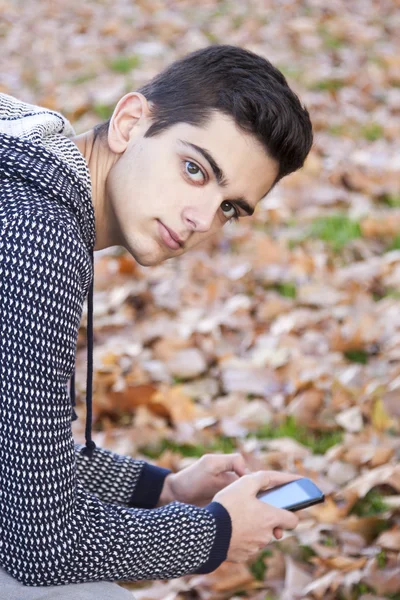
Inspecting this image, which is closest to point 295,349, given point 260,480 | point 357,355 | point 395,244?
point 357,355

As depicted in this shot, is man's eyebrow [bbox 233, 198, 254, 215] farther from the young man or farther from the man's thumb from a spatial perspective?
the man's thumb

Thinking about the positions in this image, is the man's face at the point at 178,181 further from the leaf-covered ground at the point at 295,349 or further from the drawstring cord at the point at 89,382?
the leaf-covered ground at the point at 295,349

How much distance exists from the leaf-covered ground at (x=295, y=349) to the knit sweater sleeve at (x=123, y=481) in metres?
0.25

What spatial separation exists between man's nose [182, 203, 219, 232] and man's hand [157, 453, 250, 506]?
58 centimetres

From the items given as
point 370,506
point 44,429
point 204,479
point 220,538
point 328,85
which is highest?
point 44,429

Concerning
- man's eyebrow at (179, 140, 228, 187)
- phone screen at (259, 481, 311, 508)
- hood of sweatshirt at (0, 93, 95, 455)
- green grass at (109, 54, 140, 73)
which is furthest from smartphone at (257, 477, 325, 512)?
green grass at (109, 54, 140, 73)

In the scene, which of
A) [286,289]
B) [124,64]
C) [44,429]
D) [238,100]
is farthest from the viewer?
[124,64]

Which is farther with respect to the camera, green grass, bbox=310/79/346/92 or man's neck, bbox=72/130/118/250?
green grass, bbox=310/79/346/92

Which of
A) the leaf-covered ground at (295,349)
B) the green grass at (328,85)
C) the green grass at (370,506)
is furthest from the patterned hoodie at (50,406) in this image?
the green grass at (328,85)

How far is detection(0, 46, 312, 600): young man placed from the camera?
1.44m

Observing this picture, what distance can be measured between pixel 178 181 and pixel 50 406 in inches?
24.2

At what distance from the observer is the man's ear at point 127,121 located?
75.1 inches

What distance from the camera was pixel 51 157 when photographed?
156 centimetres

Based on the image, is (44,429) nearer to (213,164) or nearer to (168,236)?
(168,236)
